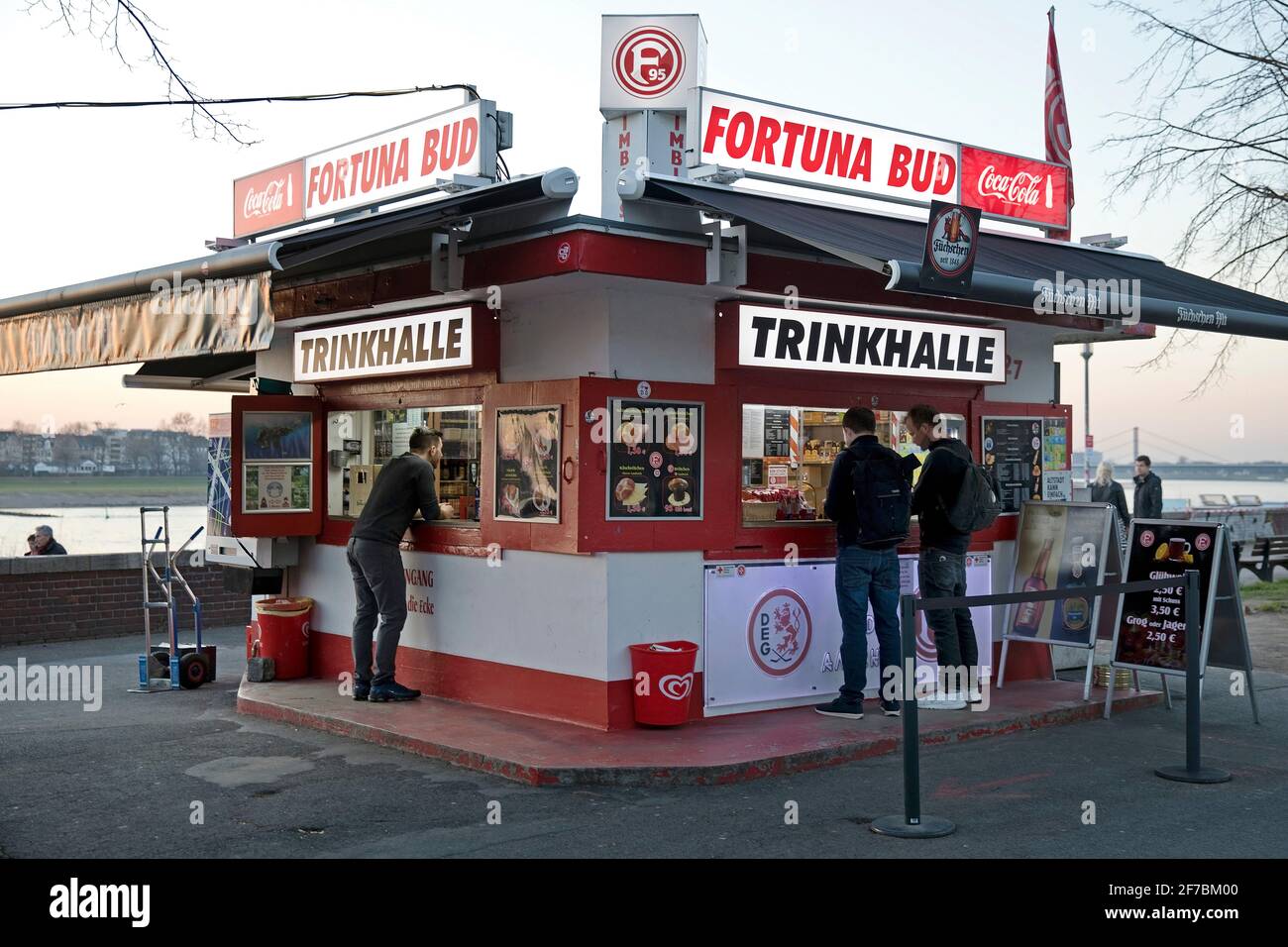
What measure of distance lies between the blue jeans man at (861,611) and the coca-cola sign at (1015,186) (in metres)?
3.59

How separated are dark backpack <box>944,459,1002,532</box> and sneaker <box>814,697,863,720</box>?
1.45 metres

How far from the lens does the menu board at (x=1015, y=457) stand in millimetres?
10211

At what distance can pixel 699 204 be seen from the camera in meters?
7.30

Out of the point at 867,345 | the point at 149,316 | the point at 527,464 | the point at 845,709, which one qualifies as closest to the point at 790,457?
the point at 867,345

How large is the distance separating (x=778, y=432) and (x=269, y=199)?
5.48 meters

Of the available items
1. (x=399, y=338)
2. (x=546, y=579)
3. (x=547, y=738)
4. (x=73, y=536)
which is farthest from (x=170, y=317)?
(x=73, y=536)

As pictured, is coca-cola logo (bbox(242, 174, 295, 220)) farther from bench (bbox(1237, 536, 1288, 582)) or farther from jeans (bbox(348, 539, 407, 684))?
bench (bbox(1237, 536, 1288, 582))

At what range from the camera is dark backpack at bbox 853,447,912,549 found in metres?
8.45

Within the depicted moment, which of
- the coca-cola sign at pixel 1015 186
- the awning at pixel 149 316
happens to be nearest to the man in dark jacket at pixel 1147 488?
the coca-cola sign at pixel 1015 186

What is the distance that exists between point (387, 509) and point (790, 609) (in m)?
3.03

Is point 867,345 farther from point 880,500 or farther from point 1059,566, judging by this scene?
point 1059,566

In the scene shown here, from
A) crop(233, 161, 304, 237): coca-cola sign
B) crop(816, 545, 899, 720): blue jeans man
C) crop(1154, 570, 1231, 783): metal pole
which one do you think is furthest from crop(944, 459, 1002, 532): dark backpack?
crop(233, 161, 304, 237): coca-cola sign

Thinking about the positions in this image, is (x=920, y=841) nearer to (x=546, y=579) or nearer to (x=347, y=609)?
(x=546, y=579)

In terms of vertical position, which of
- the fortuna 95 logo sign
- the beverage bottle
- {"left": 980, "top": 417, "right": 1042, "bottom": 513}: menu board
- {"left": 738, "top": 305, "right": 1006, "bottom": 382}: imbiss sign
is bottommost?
the beverage bottle
